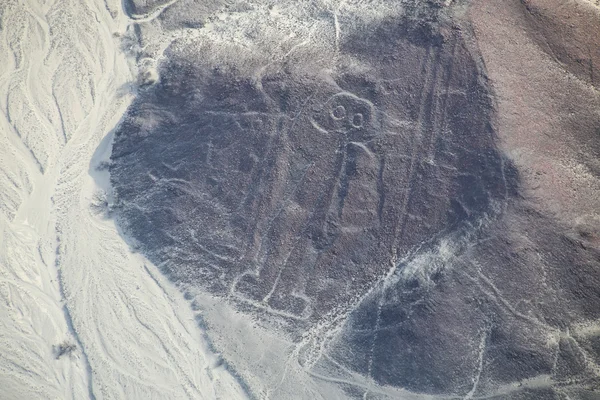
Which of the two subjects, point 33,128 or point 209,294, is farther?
point 33,128

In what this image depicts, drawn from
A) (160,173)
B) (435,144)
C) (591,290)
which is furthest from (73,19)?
(591,290)

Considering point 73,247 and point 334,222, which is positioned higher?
point 334,222

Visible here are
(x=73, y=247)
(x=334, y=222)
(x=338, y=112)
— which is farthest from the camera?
(x=73, y=247)

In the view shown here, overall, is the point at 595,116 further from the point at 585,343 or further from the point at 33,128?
the point at 33,128

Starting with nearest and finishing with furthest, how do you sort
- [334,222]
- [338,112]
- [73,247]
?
[334,222] → [338,112] → [73,247]

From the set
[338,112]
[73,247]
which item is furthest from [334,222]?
[73,247]

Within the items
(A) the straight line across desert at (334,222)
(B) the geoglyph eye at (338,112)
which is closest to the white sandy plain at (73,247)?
(A) the straight line across desert at (334,222)

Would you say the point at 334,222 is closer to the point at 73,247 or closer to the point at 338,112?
the point at 338,112

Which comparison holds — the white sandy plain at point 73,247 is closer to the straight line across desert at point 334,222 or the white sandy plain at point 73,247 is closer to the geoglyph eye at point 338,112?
the straight line across desert at point 334,222
